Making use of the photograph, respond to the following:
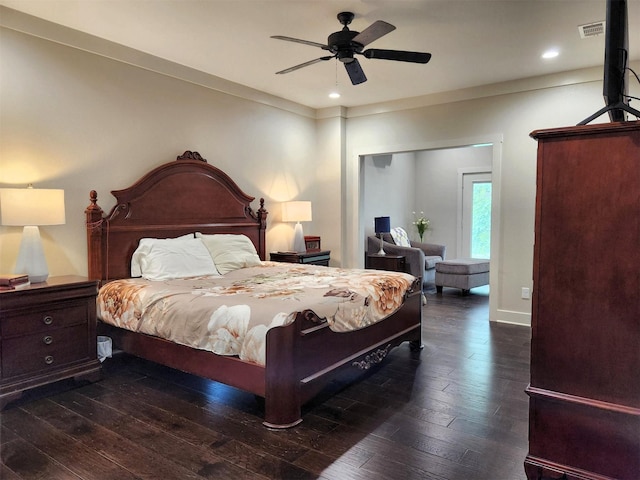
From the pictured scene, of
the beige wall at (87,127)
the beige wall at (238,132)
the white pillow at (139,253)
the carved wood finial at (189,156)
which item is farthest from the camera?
the carved wood finial at (189,156)

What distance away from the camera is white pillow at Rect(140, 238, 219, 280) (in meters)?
3.77

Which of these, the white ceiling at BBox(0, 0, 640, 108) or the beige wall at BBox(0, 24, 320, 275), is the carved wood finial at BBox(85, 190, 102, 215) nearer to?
the beige wall at BBox(0, 24, 320, 275)

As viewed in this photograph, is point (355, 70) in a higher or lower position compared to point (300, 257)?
higher

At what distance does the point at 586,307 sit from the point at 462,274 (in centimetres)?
507

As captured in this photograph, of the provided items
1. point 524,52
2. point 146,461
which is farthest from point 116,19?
point 524,52

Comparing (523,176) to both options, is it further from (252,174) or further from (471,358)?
(252,174)

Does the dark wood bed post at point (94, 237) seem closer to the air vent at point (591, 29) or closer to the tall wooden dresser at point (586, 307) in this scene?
the tall wooden dresser at point (586, 307)

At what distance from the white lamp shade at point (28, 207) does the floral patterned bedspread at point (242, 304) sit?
29.2 inches

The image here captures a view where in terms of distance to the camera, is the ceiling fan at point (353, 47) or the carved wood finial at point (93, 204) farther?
the carved wood finial at point (93, 204)

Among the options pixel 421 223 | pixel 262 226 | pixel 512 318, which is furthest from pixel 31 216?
pixel 421 223

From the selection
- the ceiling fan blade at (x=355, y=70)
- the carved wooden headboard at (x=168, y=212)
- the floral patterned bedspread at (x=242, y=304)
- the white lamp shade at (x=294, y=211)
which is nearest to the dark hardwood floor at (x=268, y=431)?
the floral patterned bedspread at (x=242, y=304)

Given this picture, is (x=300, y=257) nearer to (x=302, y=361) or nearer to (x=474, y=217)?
(x=302, y=361)

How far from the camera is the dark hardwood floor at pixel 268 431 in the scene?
2.11 metres

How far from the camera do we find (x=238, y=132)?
5.12 metres
